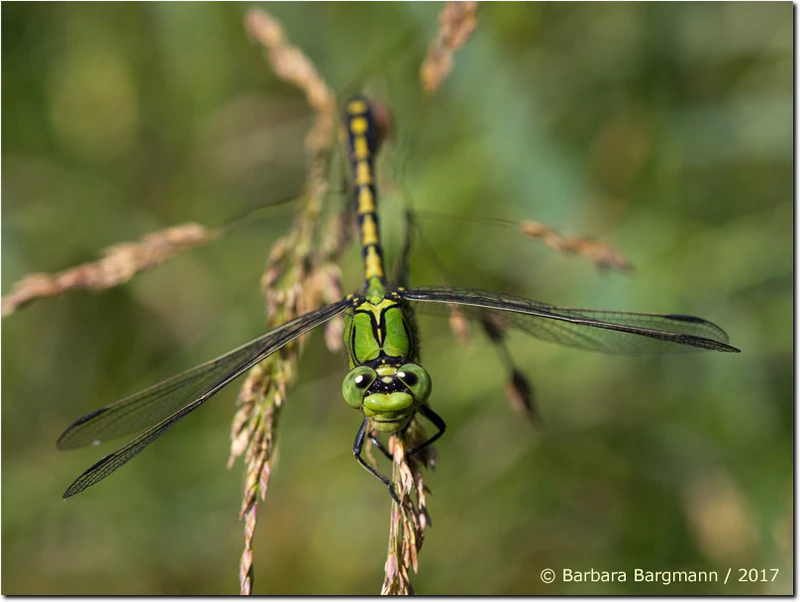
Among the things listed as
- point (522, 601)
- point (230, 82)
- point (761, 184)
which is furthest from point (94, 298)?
point (761, 184)

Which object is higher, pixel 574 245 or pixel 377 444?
pixel 574 245

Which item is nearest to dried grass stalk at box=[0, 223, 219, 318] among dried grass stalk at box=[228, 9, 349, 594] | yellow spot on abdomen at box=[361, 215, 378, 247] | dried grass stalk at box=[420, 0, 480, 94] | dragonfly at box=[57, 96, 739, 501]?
dried grass stalk at box=[228, 9, 349, 594]

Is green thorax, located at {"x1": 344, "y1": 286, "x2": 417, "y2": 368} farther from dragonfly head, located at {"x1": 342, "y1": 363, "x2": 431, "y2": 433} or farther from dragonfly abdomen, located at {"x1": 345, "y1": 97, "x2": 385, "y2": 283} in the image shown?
dragonfly abdomen, located at {"x1": 345, "y1": 97, "x2": 385, "y2": 283}

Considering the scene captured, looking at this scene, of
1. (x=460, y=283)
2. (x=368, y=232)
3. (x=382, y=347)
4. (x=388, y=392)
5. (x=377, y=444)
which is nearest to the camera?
(x=388, y=392)

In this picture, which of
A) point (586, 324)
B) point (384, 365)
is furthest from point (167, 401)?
point (586, 324)

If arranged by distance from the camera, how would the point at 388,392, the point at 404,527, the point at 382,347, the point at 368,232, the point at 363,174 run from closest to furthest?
the point at 404,527 → the point at 388,392 → the point at 382,347 → the point at 368,232 → the point at 363,174

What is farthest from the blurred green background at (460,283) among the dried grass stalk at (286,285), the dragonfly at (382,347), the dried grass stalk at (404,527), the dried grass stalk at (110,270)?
the dried grass stalk at (404,527)

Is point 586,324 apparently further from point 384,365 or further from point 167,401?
point 167,401
